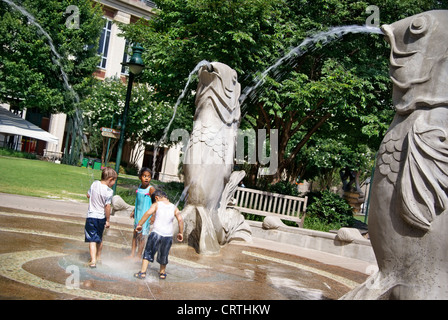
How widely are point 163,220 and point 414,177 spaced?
2.89m

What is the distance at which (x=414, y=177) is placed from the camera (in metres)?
3.43

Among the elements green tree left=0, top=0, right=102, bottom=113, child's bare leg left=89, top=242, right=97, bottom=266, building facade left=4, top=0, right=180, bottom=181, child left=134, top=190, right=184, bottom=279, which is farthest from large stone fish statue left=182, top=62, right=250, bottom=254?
building facade left=4, top=0, right=180, bottom=181

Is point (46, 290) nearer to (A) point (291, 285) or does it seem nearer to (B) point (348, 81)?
(A) point (291, 285)

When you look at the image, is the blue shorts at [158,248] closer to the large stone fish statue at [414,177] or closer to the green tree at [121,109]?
the large stone fish statue at [414,177]

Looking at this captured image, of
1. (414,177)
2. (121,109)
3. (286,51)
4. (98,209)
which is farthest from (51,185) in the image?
(414,177)

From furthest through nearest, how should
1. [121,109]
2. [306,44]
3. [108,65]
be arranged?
[108,65], [121,109], [306,44]

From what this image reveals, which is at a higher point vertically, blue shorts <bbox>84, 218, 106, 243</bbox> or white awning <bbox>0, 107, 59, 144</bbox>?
white awning <bbox>0, 107, 59, 144</bbox>

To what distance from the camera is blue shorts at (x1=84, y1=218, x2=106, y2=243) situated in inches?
207

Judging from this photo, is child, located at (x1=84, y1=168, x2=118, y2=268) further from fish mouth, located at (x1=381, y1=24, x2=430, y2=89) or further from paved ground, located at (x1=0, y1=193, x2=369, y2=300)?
fish mouth, located at (x1=381, y1=24, x2=430, y2=89)

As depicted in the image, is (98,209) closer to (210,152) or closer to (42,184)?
(210,152)

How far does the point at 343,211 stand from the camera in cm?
1402

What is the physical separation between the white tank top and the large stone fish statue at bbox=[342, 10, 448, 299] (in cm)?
233

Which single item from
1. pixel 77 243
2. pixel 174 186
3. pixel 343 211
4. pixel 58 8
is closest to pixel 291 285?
pixel 77 243

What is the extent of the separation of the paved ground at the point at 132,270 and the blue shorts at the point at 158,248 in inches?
9.3
